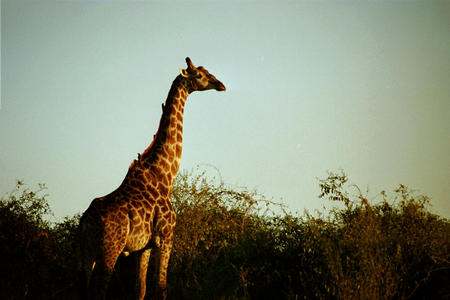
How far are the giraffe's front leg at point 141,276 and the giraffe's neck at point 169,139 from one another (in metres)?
1.41

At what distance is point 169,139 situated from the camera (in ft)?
25.6

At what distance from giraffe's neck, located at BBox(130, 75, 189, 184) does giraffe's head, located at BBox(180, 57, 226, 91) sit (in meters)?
0.16

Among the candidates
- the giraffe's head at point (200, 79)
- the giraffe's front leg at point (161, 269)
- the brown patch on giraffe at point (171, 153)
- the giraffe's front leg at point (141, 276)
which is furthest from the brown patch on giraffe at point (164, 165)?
the giraffe's head at point (200, 79)

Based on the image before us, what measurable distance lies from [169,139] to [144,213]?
1.67 meters

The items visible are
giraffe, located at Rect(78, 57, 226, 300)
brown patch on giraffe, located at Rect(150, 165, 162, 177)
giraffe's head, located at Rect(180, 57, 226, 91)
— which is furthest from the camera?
giraffe's head, located at Rect(180, 57, 226, 91)

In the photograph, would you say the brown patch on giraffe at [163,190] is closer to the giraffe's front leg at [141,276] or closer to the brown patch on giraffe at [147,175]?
the brown patch on giraffe at [147,175]

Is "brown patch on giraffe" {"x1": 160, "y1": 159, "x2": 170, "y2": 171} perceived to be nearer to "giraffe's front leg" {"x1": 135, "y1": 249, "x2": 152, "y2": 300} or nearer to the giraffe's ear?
"giraffe's front leg" {"x1": 135, "y1": 249, "x2": 152, "y2": 300}

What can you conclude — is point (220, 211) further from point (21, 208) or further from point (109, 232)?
point (21, 208)

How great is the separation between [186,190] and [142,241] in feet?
13.5

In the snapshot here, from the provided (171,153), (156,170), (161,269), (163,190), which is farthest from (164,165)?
(161,269)

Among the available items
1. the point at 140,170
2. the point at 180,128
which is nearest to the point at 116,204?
the point at 140,170

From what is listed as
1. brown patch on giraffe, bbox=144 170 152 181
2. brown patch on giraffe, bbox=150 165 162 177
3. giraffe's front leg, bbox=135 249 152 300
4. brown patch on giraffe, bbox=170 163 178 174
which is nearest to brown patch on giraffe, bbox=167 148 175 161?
brown patch on giraffe, bbox=170 163 178 174

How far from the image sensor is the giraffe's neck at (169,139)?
748 cm

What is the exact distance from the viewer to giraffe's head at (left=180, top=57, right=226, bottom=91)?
27.0ft
